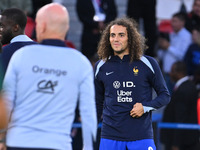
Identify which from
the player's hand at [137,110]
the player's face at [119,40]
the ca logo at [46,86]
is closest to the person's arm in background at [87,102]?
the ca logo at [46,86]

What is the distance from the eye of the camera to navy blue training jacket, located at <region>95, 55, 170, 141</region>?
21.4 feet

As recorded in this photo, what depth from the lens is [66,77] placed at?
4.57 m

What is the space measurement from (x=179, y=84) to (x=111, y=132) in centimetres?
379

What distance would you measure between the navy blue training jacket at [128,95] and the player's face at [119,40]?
8cm

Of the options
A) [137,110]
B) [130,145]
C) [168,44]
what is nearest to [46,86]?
[137,110]

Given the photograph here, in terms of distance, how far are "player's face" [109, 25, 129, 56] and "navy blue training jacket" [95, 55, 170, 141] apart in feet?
0.28

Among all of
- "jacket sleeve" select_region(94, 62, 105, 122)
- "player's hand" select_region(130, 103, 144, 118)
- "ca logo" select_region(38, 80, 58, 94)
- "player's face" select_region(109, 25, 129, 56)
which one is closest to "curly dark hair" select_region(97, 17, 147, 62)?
"player's face" select_region(109, 25, 129, 56)

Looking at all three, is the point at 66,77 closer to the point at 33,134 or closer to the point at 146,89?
the point at 33,134

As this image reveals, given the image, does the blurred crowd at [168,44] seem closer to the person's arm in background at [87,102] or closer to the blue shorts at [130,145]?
the blue shorts at [130,145]

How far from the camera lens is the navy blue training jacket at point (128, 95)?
21.4 ft

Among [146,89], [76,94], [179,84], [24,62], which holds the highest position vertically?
[24,62]

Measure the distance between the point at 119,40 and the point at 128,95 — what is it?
2.44 feet

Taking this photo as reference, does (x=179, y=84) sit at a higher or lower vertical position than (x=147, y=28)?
lower

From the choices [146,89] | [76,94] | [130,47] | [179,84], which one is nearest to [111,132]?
[146,89]
